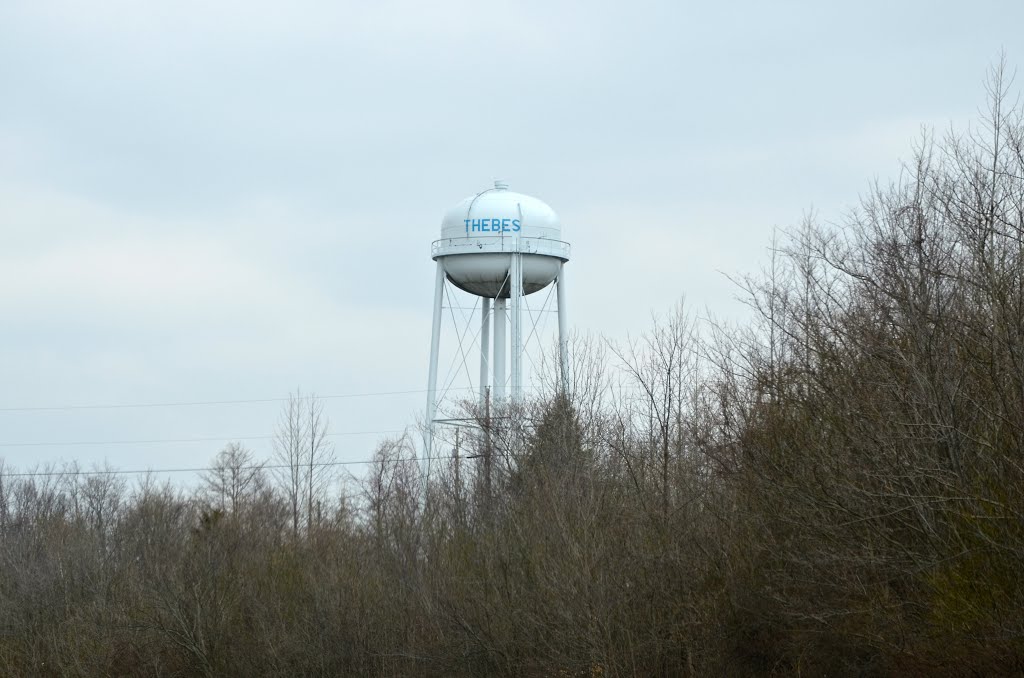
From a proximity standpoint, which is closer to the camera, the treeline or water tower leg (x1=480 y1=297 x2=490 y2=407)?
the treeline

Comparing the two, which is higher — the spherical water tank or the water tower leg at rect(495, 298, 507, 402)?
the spherical water tank

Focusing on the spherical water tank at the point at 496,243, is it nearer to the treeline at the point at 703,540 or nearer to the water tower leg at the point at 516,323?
the water tower leg at the point at 516,323

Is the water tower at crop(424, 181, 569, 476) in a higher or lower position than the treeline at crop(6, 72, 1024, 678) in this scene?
higher

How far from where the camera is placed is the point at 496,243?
35344mm

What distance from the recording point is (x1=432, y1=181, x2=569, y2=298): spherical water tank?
35.4 meters

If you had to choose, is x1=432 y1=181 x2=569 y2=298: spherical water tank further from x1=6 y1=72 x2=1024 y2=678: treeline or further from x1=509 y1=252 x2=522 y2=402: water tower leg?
x1=6 y1=72 x2=1024 y2=678: treeline

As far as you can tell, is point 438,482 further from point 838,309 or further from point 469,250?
point 838,309

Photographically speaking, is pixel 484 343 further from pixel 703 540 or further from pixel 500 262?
pixel 703 540

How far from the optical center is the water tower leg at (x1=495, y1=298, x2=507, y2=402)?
3559cm

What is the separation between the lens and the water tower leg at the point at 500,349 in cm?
3559

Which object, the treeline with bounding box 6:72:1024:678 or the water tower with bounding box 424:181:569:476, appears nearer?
the treeline with bounding box 6:72:1024:678

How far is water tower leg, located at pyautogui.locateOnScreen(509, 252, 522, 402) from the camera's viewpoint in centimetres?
3522

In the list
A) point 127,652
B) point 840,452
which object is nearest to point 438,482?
point 127,652

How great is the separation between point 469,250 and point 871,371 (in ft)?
68.5
